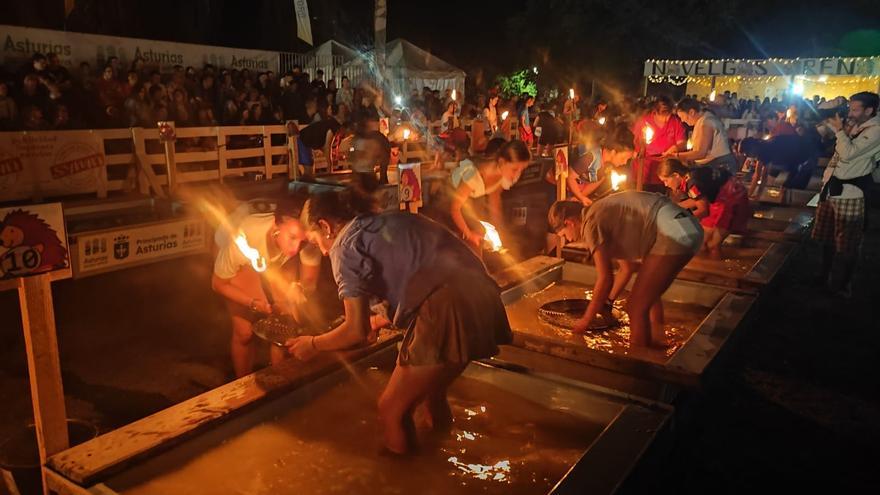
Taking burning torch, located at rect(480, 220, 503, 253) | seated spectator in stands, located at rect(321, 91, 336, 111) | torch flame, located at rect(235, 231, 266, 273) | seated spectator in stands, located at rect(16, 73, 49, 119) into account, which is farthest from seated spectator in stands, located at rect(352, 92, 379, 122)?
torch flame, located at rect(235, 231, 266, 273)

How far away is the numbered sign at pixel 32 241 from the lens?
9.85 ft

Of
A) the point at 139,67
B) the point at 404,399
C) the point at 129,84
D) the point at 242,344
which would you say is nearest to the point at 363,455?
the point at 404,399

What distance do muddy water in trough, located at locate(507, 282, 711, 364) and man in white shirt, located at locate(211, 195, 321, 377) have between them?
6.53 feet

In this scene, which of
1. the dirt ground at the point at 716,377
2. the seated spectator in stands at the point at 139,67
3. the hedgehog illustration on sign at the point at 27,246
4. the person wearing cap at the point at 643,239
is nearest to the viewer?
the hedgehog illustration on sign at the point at 27,246

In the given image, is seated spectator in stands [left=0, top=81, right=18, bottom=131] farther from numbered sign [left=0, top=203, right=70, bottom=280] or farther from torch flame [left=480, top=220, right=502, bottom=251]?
numbered sign [left=0, top=203, right=70, bottom=280]

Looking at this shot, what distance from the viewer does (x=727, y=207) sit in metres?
8.23

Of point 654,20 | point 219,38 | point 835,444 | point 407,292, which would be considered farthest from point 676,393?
point 654,20

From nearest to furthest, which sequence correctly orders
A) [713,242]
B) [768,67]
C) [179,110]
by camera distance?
[713,242]
[179,110]
[768,67]

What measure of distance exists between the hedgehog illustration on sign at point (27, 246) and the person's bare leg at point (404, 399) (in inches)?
68.3

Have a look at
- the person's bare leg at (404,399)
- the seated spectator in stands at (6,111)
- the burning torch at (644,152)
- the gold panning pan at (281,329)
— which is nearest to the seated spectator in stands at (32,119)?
the seated spectator in stands at (6,111)

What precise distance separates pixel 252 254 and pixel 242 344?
0.86 m

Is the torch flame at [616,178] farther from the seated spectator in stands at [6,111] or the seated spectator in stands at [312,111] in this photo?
the seated spectator in stands at [6,111]

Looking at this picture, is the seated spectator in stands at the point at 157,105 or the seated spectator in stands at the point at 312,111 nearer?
the seated spectator in stands at the point at 157,105

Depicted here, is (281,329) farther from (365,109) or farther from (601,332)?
(365,109)
